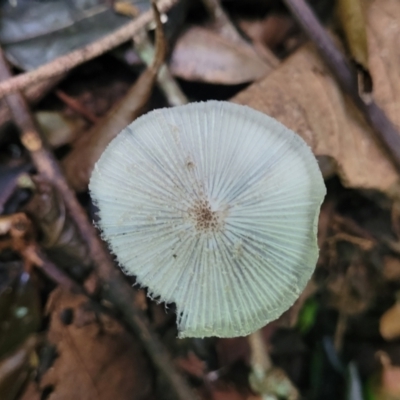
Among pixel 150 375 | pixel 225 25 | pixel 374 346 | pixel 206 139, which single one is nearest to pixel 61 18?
pixel 225 25

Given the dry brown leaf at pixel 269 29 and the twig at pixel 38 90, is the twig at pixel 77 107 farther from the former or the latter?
the dry brown leaf at pixel 269 29

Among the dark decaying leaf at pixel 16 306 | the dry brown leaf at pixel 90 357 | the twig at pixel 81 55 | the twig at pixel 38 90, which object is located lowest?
the dry brown leaf at pixel 90 357

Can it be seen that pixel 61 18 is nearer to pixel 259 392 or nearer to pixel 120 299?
pixel 120 299

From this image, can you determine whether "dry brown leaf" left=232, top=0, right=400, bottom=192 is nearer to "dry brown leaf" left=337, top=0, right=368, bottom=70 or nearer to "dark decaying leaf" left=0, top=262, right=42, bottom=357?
"dry brown leaf" left=337, top=0, right=368, bottom=70

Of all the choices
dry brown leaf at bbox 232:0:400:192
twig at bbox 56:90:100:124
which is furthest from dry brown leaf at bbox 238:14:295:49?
twig at bbox 56:90:100:124

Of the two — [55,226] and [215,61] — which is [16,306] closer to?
[55,226]

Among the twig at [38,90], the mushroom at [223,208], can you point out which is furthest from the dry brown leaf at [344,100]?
the twig at [38,90]

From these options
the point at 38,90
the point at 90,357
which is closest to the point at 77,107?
the point at 38,90

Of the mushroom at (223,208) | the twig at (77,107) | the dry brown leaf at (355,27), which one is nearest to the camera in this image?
the mushroom at (223,208)
